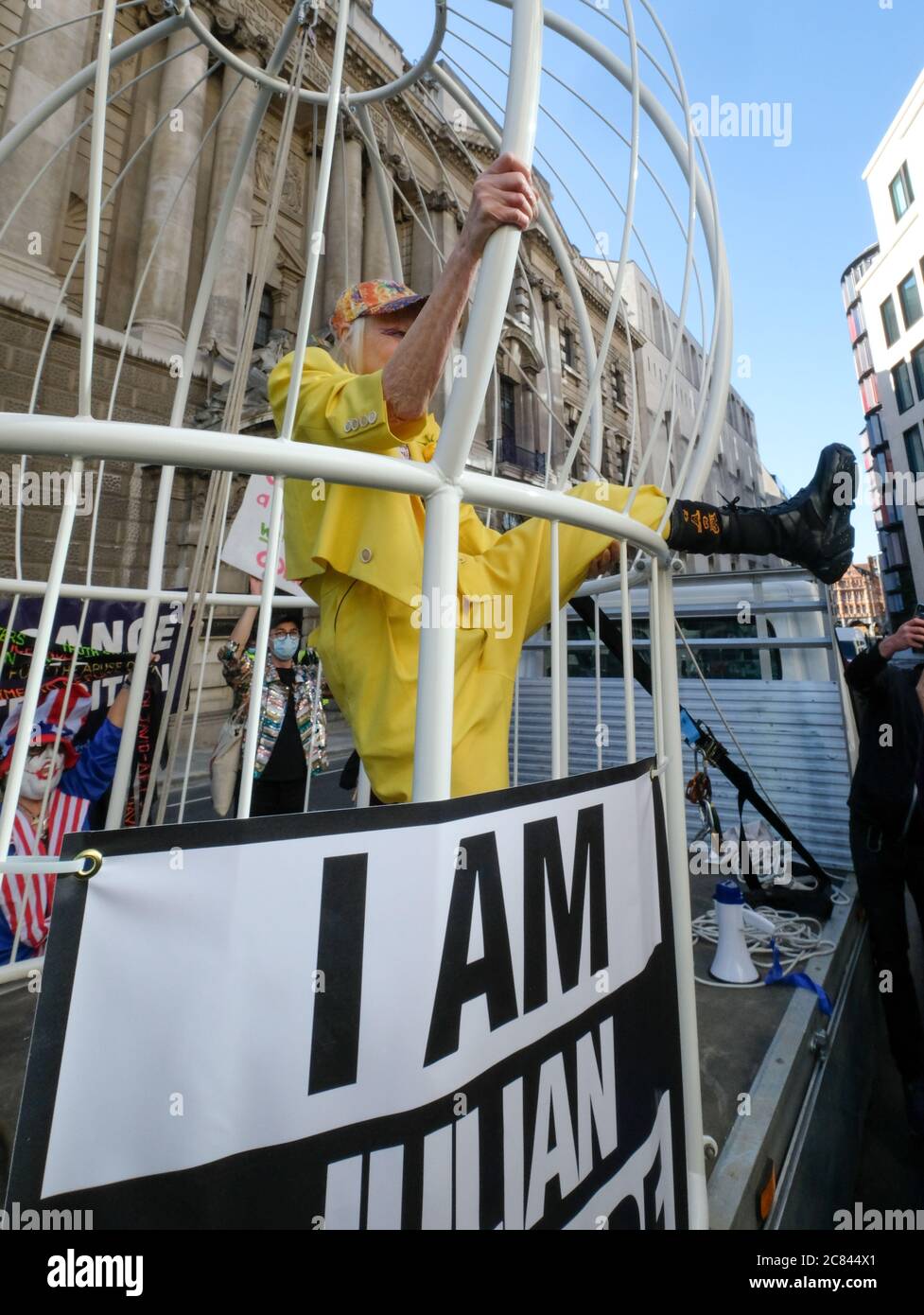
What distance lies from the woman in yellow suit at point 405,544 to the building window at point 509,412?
16.0 meters

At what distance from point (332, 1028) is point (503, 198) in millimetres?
981

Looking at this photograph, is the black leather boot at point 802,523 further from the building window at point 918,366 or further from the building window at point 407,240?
the building window at point 918,366

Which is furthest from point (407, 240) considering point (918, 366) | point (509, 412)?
point (918, 366)

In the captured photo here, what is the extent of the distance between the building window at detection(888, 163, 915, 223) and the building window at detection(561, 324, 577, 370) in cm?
1367

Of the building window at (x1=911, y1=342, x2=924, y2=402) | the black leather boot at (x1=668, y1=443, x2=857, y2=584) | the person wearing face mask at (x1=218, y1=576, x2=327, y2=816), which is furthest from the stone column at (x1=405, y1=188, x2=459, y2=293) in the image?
the building window at (x1=911, y1=342, x2=924, y2=402)

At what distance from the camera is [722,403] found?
126 cm

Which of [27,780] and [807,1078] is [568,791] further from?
[27,780]

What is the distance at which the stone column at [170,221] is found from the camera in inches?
352

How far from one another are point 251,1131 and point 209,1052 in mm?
89

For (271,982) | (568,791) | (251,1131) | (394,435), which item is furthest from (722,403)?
(251,1131)

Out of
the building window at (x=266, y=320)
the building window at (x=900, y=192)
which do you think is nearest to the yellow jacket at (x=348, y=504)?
the building window at (x=266, y=320)

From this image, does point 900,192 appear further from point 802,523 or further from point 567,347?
point 802,523

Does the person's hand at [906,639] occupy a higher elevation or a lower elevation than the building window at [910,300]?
lower

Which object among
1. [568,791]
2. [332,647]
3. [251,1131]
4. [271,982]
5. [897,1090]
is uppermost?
[332,647]
